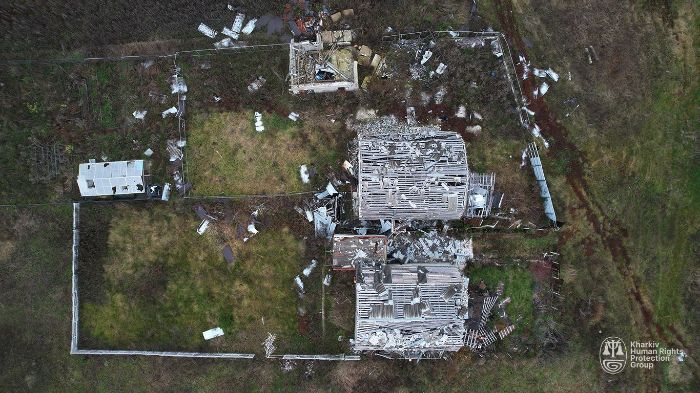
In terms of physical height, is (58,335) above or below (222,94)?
below

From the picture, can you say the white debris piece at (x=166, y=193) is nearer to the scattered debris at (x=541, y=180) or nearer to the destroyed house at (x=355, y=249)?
the destroyed house at (x=355, y=249)

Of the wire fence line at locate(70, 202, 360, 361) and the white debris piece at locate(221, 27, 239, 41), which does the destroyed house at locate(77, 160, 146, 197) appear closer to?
the wire fence line at locate(70, 202, 360, 361)

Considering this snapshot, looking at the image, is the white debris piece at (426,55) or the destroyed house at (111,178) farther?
the white debris piece at (426,55)

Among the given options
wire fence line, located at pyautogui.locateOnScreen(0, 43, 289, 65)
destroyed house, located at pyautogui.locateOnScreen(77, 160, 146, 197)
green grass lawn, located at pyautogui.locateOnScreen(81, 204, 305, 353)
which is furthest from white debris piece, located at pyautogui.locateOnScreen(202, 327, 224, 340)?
wire fence line, located at pyautogui.locateOnScreen(0, 43, 289, 65)

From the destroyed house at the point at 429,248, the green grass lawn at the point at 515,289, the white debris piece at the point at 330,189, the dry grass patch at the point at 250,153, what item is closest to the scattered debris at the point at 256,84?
the dry grass patch at the point at 250,153

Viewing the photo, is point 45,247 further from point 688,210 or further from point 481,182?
point 688,210

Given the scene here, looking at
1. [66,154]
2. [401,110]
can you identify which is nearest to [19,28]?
[66,154]
